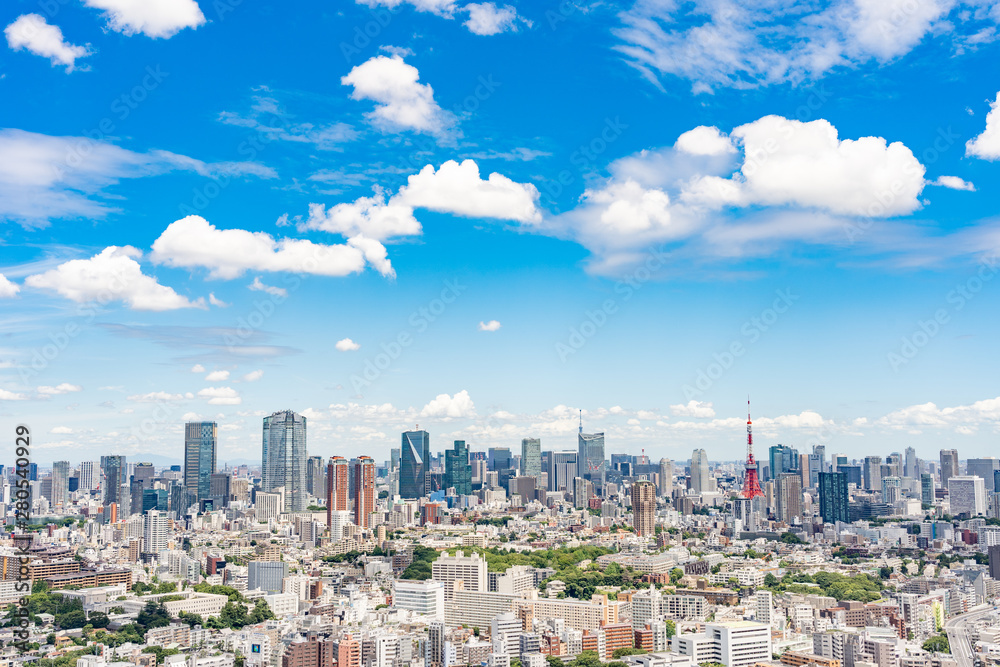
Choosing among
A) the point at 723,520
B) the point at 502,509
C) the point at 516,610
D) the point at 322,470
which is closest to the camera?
the point at 516,610

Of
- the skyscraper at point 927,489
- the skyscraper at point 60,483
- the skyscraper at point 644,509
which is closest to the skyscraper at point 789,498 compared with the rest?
the skyscraper at point 927,489

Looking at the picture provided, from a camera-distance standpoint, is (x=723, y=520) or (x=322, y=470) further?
(x=322, y=470)

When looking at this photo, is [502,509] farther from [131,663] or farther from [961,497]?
[131,663]

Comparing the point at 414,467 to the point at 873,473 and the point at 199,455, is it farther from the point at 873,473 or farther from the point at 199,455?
the point at 873,473

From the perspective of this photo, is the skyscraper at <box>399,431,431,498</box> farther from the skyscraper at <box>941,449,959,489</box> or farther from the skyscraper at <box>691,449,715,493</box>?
the skyscraper at <box>941,449,959,489</box>

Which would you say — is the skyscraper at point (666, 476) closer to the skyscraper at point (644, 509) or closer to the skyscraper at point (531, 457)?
the skyscraper at point (531, 457)

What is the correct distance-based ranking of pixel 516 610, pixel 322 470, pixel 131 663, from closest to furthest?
pixel 131 663 < pixel 516 610 < pixel 322 470

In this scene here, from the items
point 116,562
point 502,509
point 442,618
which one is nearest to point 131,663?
point 442,618
